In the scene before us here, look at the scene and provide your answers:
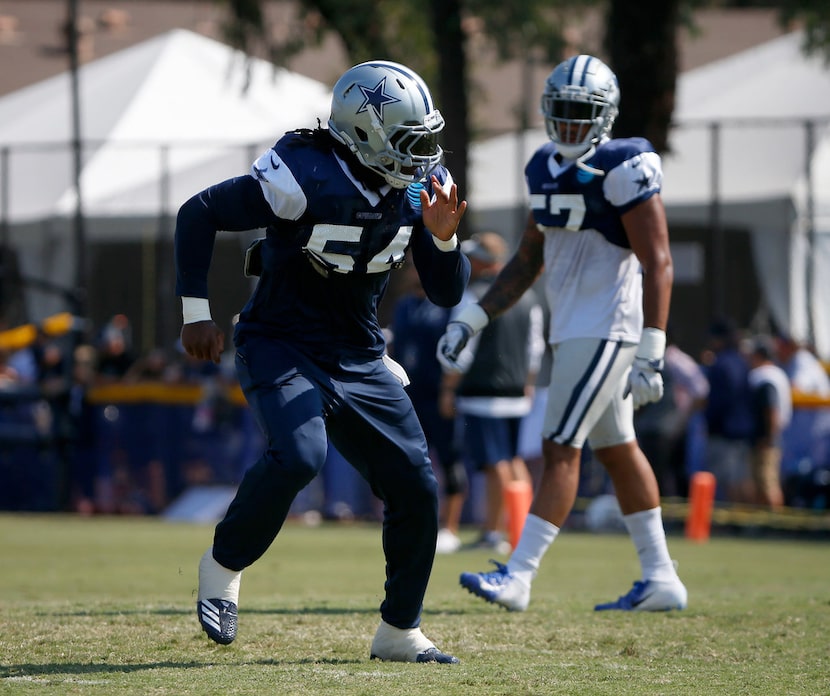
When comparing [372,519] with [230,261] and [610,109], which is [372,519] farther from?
[610,109]

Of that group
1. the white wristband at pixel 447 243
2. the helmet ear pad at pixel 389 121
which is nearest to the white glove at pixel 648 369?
the white wristband at pixel 447 243

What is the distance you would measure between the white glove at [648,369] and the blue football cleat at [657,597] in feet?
2.81

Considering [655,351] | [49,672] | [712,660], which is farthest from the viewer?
[655,351]

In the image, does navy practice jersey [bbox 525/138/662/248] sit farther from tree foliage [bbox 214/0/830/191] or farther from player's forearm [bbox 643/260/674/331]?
tree foliage [bbox 214/0/830/191]

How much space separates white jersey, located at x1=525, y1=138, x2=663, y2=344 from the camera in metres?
6.68

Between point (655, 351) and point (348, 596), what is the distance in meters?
2.55

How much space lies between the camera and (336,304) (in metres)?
5.39

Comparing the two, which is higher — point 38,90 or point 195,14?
point 195,14

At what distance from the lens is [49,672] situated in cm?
508

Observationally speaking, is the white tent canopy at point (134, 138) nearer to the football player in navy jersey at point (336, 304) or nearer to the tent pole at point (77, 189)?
the tent pole at point (77, 189)

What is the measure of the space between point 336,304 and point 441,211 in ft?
1.62

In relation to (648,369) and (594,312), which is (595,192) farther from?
(648,369)

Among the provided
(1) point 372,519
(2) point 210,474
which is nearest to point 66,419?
(2) point 210,474

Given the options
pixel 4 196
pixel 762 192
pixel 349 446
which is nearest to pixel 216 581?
pixel 349 446
